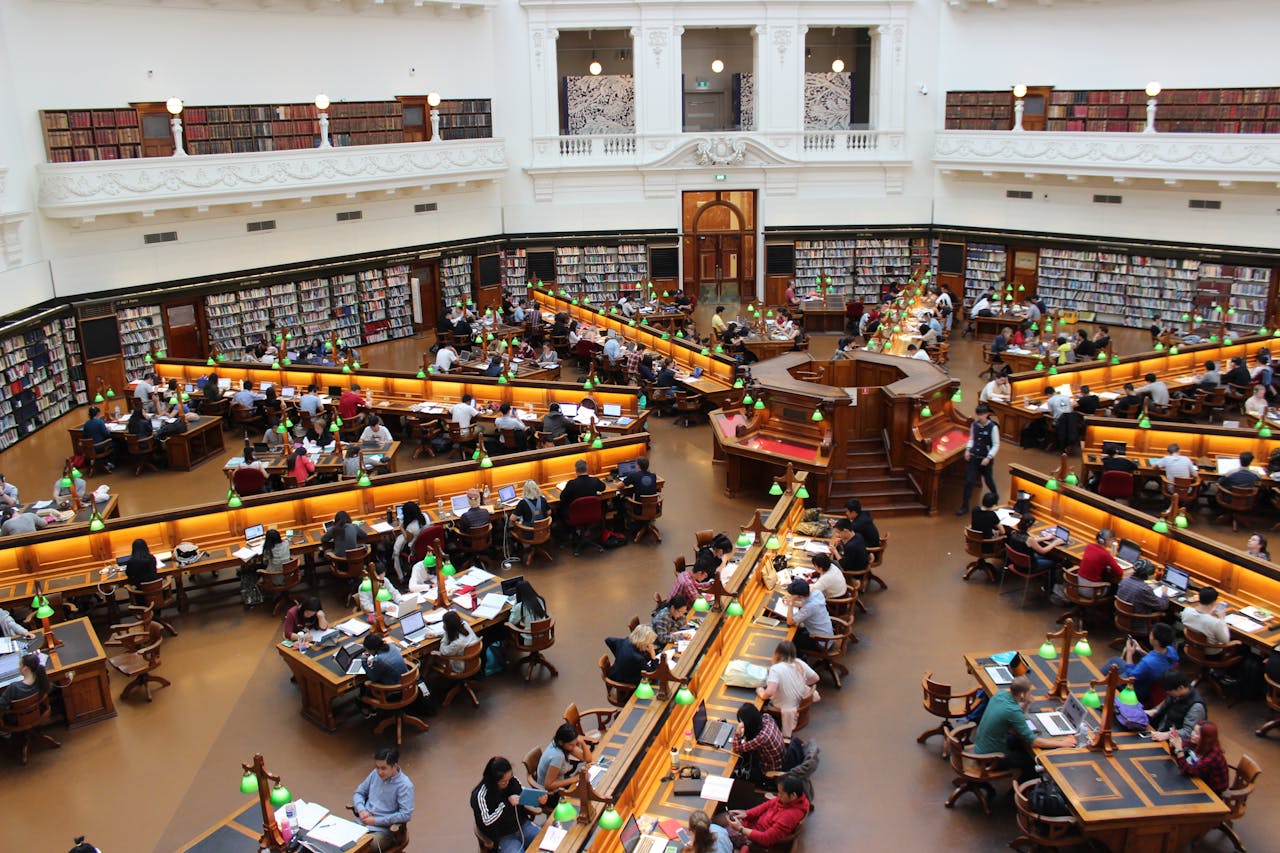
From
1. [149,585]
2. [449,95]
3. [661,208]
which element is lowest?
[149,585]

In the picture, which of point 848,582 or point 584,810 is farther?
point 848,582

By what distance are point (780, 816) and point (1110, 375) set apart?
1200cm

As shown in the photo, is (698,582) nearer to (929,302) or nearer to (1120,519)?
(1120,519)

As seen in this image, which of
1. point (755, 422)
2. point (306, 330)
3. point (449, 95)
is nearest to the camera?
point (755, 422)

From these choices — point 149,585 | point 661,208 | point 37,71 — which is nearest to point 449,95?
point 661,208

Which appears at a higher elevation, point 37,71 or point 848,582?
point 37,71

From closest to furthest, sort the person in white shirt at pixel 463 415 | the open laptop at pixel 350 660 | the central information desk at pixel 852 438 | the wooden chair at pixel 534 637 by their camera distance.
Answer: the open laptop at pixel 350 660 → the wooden chair at pixel 534 637 → the central information desk at pixel 852 438 → the person in white shirt at pixel 463 415

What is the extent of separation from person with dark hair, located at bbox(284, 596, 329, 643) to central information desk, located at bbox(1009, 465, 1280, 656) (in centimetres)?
738

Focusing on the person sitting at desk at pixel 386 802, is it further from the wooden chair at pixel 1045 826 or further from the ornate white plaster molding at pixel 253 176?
the ornate white plaster molding at pixel 253 176

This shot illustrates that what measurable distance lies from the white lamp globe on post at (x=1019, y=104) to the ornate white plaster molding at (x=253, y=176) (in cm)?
1154

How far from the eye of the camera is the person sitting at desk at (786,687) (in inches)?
313

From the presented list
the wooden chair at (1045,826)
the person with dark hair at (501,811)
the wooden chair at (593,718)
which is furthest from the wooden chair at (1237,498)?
the person with dark hair at (501,811)

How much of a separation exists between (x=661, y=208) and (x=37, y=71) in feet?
43.6

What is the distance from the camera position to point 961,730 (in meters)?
7.76
